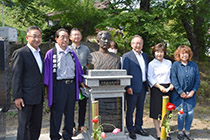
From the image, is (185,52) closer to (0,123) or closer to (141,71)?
(141,71)

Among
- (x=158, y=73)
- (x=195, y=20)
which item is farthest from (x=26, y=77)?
(x=195, y=20)

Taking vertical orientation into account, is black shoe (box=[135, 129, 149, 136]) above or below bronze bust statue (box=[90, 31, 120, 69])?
below

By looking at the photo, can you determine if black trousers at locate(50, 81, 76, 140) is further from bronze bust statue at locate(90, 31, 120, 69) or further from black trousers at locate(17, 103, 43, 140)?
bronze bust statue at locate(90, 31, 120, 69)

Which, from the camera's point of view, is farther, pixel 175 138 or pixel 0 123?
pixel 175 138

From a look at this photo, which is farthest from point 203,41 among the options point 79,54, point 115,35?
point 79,54

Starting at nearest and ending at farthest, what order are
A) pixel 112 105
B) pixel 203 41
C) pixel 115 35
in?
pixel 112 105
pixel 203 41
pixel 115 35

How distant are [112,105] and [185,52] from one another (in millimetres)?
1681

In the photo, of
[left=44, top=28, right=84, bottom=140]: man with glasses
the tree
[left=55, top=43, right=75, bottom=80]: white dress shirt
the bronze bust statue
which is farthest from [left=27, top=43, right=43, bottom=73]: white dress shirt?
the tree

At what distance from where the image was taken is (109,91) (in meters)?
3.42

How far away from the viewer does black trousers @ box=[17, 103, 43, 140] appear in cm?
294

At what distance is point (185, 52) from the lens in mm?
3768

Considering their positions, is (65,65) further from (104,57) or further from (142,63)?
(142,63)

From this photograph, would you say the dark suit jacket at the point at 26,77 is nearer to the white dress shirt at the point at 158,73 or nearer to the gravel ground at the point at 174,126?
the white dress shirt at the point at 158,73

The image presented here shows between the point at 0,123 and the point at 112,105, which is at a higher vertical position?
the point at 112,105
